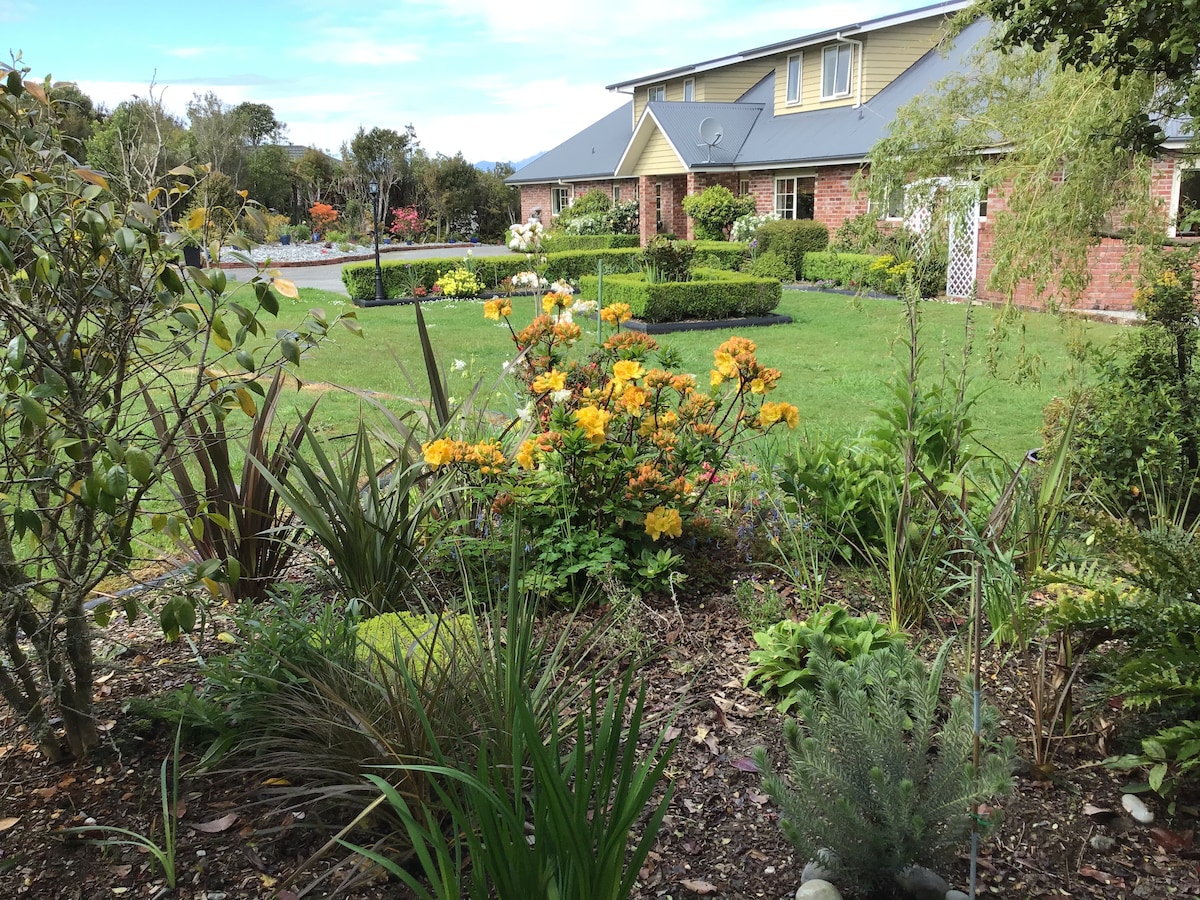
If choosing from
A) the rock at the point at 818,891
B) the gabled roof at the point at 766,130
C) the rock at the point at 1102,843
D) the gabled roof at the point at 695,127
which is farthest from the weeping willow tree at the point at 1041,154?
the gabled roof at the point at 695,127

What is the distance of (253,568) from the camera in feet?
11.1

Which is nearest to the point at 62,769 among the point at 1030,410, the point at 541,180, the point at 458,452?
the point at 458,452

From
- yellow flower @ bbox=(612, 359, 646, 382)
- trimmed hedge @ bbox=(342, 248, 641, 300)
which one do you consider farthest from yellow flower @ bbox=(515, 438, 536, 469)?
trimmed hedge @ bbox=(342, 248, 641, 300)

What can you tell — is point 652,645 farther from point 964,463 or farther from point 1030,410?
point 1030,410

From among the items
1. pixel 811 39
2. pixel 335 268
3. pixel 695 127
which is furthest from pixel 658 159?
pixel 335 268

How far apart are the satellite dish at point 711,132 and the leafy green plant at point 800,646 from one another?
68.2ft

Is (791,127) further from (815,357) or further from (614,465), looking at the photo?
(614,465)

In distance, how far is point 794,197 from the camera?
66.6 feet

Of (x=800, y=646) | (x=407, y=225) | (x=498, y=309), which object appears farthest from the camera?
(x=407, y=225)

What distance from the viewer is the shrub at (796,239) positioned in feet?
58.9

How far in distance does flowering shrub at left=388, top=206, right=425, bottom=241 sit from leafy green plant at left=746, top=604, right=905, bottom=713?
3153cm

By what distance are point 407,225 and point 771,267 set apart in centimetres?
1960

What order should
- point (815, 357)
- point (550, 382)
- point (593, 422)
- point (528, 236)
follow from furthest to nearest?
1. point (815, 357)
2. point (528, 236)
3. point (550, 382)
4. point (593, 422)

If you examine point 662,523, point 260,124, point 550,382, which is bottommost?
point 662,523
